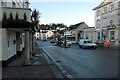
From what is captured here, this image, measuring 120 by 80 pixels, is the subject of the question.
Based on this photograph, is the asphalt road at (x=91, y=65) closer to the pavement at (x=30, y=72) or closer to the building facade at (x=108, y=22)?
the pavement at (x=30, y=72)

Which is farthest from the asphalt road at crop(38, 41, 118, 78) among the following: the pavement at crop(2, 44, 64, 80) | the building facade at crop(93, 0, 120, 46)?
the building facade at crop(93, 0, 120, 46)

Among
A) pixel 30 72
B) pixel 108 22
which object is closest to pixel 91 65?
pixel 30 72

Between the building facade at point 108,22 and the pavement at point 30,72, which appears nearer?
the pavement at point 30,72

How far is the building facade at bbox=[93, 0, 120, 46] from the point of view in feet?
94.8

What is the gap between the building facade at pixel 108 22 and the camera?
94.8 ft

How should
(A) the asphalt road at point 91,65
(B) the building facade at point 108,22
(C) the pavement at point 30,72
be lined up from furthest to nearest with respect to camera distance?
(B) the building facade at point 108,22
(A) the asphalt road at point 91,65
(C) the pavement at point 30,72

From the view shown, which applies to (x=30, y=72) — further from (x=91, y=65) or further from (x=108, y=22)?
(x=108, y=22)

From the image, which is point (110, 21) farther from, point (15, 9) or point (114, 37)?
point (15, 9)

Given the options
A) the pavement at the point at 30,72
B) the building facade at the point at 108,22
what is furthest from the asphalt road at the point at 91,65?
the building facade at the point at 108,22

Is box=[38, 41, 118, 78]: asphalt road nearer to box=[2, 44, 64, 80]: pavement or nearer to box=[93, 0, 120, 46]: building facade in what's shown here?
box=[2, 44, 64, 80]: pavement

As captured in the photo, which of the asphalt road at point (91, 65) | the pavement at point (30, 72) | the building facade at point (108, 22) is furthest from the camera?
the building facade at point (108, 22)

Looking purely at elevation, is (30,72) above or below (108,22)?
below

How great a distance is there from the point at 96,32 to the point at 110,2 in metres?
8.90

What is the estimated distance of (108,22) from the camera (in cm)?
3198
